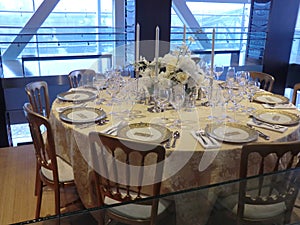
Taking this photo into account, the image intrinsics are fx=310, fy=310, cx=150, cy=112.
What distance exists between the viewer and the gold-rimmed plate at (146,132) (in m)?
1.85

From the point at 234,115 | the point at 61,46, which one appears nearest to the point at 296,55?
the point at 234,115

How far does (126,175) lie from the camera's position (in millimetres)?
1716

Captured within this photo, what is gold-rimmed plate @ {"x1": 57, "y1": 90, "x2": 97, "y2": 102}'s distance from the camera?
2.63 meters

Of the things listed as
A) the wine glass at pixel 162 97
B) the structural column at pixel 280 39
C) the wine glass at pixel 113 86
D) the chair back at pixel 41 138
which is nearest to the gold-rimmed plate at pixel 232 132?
the wine glass at pixel 162 97

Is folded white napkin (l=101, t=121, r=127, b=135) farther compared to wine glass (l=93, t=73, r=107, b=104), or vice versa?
wine glass (l=93, t=73, r=107, b=104)

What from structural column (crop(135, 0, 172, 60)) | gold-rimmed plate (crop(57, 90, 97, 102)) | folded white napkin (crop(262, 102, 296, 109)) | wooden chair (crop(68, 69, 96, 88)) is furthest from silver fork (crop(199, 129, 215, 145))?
structural column (crop(135, 0, 172, 60))

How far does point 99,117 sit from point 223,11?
7753 mm

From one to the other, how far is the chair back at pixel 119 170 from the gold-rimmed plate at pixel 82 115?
0.42 m

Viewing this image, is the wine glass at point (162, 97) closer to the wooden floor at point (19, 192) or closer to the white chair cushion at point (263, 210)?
the white chair cushion at point (263, 210)

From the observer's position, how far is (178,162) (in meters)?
1.74

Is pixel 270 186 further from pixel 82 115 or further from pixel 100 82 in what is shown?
pixel 100 82

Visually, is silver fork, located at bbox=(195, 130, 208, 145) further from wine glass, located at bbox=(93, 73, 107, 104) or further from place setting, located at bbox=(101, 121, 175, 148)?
wine glass, located at bbox=(93, 73, 107, 104)

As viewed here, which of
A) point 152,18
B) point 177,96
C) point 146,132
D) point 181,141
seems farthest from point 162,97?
point 152,18

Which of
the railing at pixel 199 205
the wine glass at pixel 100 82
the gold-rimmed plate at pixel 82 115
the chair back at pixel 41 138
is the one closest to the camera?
the railing at pixel 199 205
